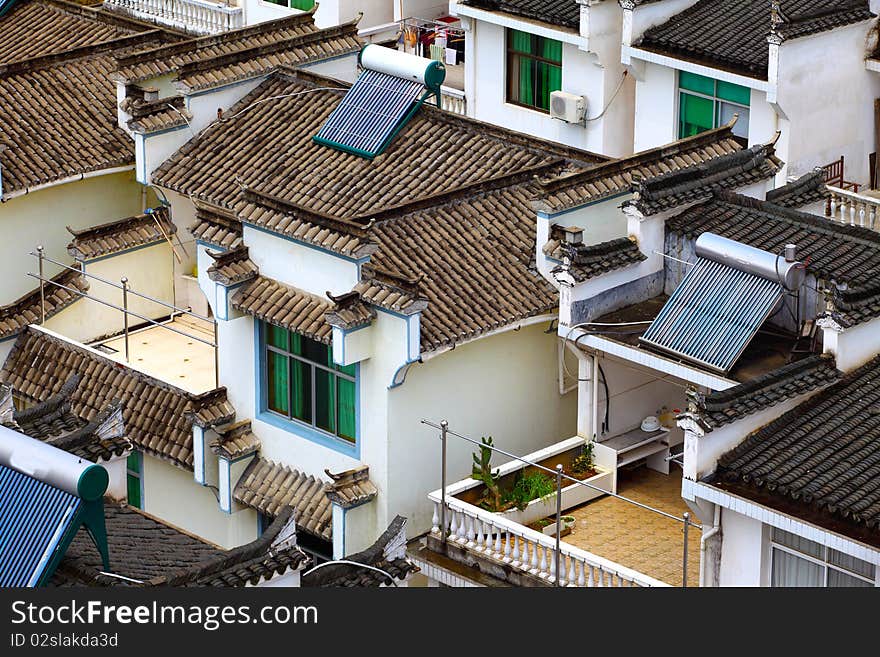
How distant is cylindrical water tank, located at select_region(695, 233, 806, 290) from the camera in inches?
1646

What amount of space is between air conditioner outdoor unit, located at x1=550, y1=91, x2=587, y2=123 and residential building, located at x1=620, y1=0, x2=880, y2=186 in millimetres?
1518

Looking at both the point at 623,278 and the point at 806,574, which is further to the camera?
the point at 623,278

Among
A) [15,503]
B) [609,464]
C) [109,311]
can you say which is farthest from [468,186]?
[15,503]

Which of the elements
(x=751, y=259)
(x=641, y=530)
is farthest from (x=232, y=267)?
(x=751, y=259)

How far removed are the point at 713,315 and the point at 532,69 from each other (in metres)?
18.6

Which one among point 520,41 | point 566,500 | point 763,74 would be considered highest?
point 520,41

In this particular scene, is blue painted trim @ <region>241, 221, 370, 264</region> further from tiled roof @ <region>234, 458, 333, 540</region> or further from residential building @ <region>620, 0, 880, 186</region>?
residential building @ <region>620, 0, 880, 186</region>

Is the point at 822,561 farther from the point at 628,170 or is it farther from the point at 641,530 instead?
the point at 628,170

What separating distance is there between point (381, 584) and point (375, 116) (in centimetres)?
1557

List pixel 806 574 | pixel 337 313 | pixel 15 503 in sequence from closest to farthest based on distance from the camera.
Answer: pixel 15 503, pixel 806 574, pixel 337 313

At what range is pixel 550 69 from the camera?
5941cm

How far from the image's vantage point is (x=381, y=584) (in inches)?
1436

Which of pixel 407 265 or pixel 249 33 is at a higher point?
pixel 249 33

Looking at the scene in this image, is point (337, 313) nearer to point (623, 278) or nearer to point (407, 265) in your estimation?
point (407, 265)
